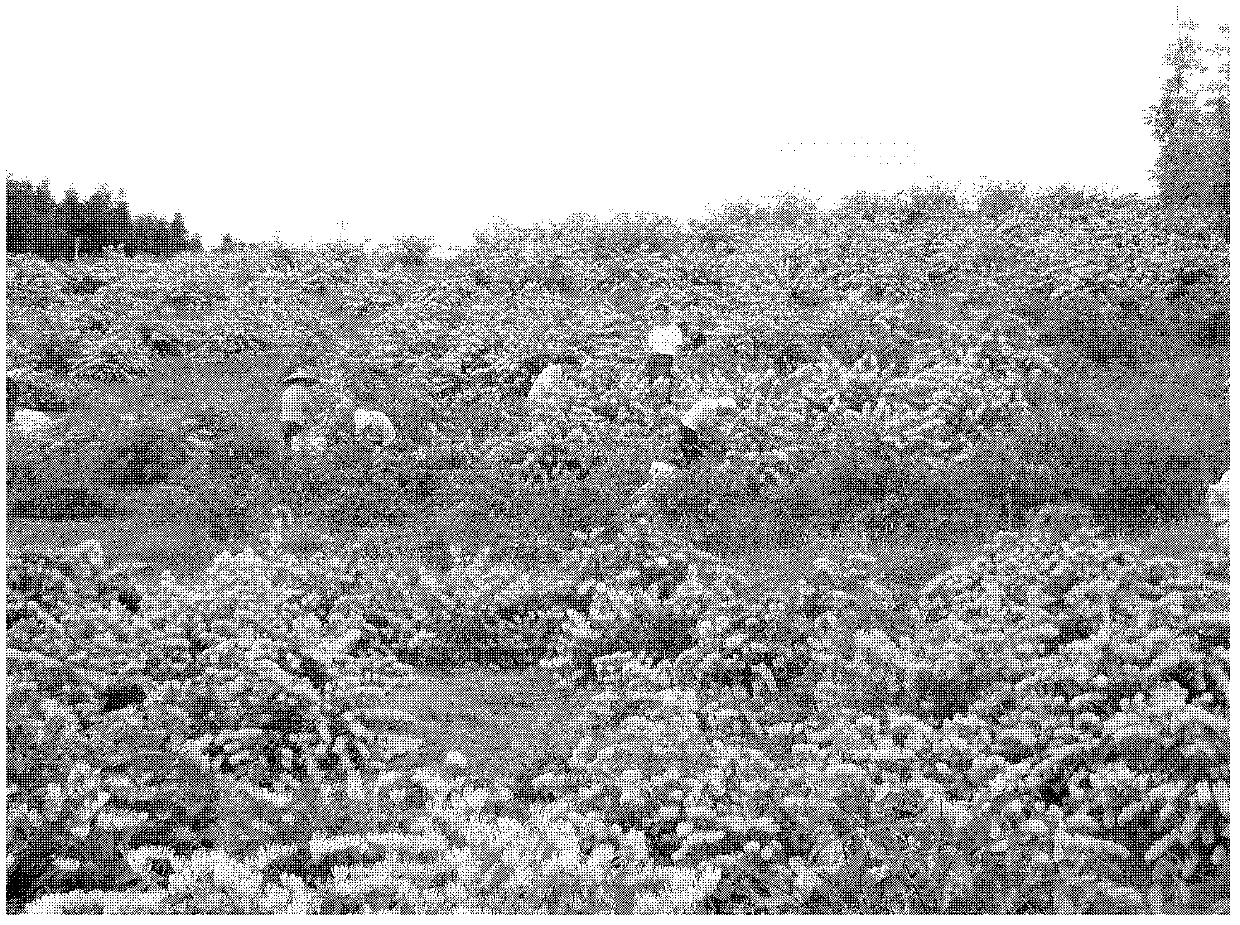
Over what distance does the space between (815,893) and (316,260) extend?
923 cm

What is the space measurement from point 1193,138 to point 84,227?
1199 centimetres

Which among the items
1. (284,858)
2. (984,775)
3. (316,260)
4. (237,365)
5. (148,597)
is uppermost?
(316,260)

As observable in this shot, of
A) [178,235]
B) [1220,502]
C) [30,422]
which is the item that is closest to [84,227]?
[178,235]

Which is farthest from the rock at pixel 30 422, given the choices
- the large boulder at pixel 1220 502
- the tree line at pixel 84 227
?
the large boulder at pixel 1220 502

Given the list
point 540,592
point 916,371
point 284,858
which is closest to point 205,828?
point 284,858

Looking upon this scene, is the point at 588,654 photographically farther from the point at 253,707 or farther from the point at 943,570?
the point at 943,570

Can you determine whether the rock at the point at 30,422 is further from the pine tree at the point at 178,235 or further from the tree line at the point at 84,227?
the pine tree at the point at 178,235

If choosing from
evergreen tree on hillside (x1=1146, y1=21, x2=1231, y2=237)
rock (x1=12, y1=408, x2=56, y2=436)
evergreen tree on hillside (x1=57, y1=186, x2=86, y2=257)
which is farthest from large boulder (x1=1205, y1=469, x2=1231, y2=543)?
evergreen tree on hillside (x1=57, y1=186, x2=86, y2=257)

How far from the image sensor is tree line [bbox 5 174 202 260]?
1021 cm

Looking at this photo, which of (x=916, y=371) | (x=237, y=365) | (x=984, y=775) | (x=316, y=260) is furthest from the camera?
(x=316, y=260)

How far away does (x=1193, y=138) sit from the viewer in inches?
362

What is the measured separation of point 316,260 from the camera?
11.2m

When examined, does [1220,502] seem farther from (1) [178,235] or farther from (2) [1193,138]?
(1) [178,235]

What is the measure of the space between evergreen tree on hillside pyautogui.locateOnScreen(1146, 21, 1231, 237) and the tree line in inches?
375
